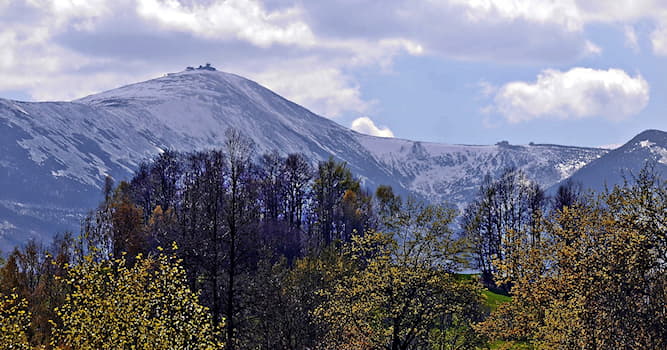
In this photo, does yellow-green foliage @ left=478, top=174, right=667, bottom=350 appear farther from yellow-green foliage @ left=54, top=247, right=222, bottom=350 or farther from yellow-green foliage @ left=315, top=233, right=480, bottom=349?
yellow-green foliage @ left=54, top=247, right=222, bottom=350

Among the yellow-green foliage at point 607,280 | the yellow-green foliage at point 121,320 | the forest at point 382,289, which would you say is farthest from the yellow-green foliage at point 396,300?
the yellow-green foliage at point 121,320

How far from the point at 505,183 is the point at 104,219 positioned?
78681 millimetres

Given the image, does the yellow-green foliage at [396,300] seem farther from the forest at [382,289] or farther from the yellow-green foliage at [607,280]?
the yellow-green foliage at [607,280]

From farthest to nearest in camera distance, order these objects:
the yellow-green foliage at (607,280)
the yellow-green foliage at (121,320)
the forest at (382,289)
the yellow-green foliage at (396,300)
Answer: the yellow-green foliage at (396,300) < the yellow-green foliage at (607,280) < the forest at (382,289) < the yellow-green foliage at (121,320)

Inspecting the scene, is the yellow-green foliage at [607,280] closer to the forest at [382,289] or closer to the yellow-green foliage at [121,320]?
the forest at [382,289]

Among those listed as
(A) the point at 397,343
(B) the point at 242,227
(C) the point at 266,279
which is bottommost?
(A) the point at 397,343

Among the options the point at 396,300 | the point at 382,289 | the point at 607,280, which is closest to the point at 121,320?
the point at 382,289

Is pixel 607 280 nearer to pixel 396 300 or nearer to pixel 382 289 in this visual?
pixel 396 300

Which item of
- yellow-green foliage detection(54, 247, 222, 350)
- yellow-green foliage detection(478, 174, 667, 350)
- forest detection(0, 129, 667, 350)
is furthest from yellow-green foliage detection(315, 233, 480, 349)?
yellow-green foliage detection(54, 247, 222, 350)

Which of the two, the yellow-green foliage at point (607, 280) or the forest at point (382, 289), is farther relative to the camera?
the yellow-green foliage at point (607, 280)

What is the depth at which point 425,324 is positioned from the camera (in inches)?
1941

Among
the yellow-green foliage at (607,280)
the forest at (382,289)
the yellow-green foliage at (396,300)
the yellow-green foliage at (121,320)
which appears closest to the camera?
the yellow-green foliage at (121,320)

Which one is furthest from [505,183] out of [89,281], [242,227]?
[89,281]

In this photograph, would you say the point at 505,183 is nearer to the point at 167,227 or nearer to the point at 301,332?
the point at 167,227
